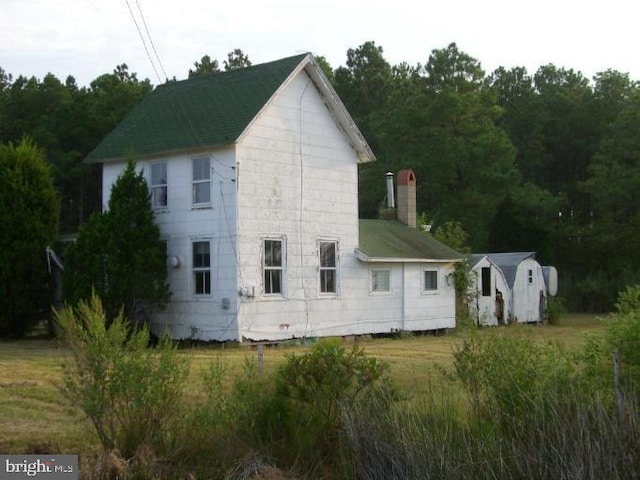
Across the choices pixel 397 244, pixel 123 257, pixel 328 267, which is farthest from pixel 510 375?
pixel 397 244

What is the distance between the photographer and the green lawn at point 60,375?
9773 mm

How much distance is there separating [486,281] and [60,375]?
68.9 feet

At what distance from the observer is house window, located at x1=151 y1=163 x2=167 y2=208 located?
2406cm

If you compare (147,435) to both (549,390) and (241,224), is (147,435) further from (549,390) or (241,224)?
(241,224)

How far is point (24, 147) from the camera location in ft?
82.9

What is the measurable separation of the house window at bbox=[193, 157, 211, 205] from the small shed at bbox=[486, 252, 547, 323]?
48.9 feet

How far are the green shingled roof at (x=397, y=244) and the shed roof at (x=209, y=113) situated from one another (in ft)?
9.24

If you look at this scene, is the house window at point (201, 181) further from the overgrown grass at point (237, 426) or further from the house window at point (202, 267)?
the overgrown grass at point (237, 426)

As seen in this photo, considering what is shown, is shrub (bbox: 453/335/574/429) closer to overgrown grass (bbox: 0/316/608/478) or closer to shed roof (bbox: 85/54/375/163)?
overgrown grass (bbox: 0/316/608/478)

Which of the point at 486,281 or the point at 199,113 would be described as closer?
the point at 199,113

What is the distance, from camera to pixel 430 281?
28734mm

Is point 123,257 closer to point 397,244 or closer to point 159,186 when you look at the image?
point 159,186

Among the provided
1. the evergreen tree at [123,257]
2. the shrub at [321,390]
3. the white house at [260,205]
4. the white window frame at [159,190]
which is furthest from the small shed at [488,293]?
the shrub at [321,390]

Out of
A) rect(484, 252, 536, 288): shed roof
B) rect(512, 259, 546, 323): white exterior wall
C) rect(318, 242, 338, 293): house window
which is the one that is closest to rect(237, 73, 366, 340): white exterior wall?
rect(318, 242, 338, 293): house window
